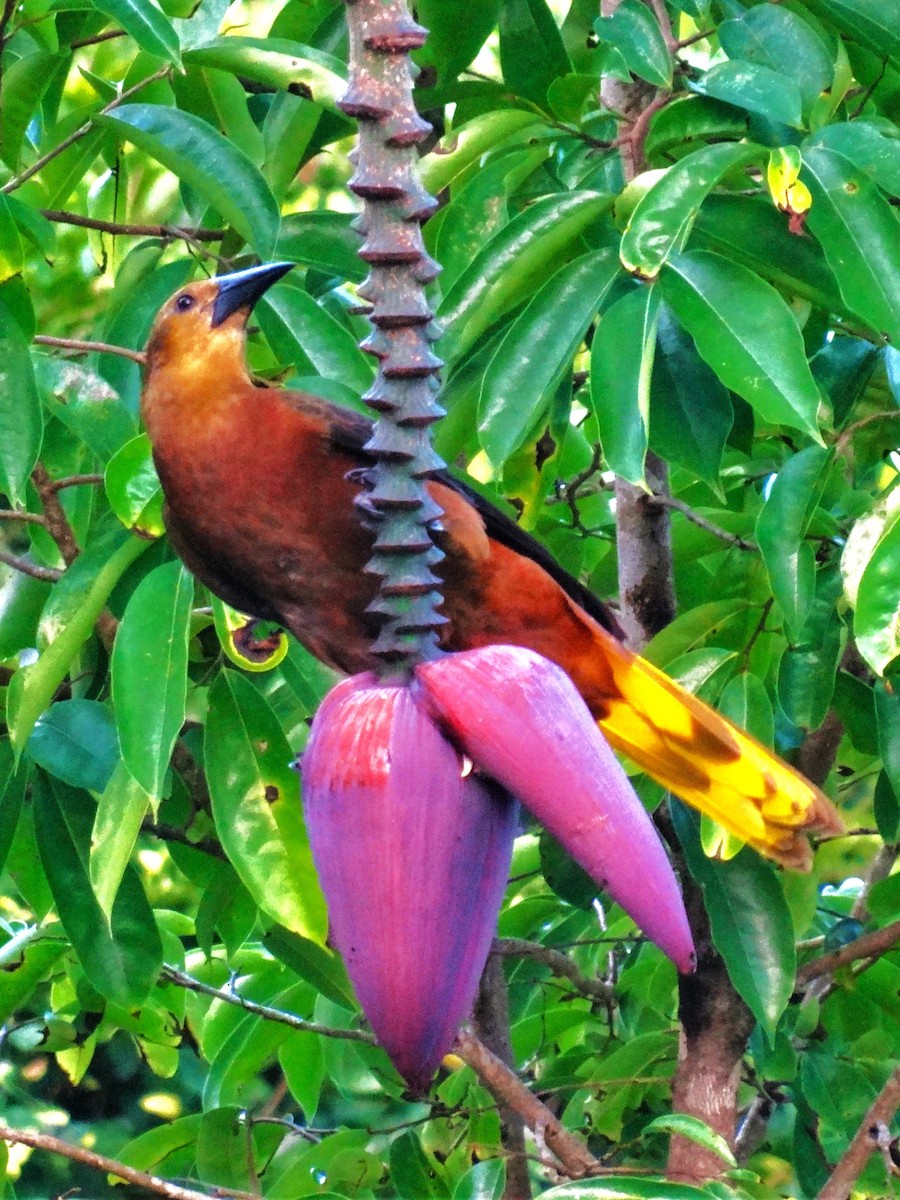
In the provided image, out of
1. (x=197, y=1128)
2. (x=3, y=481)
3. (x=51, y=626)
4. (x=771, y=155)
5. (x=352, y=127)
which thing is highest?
(x=771, y=155)

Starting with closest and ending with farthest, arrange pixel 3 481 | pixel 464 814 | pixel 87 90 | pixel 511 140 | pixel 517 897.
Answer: pixel 464 814
pixel 3 481
pixel 511 140
pixel 87 90
pixel 517 897

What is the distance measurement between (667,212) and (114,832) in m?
0.51

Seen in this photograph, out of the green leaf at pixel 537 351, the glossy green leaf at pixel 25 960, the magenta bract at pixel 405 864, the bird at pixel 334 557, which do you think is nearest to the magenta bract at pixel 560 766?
the magenta bract at pixel 405 864

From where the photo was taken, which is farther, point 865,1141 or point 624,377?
point 865,1141

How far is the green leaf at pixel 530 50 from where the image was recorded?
1234 mm

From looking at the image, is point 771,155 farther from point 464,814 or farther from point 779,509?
point 464,814

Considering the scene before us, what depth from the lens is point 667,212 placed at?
0.88m

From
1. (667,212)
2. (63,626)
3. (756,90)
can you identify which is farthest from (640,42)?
(63,626)

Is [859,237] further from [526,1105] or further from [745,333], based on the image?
[526,1105]

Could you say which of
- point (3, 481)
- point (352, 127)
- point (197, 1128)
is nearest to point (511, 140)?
point (352, 127)

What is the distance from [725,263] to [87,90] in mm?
871

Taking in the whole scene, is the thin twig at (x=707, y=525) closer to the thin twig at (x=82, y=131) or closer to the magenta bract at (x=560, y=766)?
the thin twig at (x=82, y=131)

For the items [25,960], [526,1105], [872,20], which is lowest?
[25,960]

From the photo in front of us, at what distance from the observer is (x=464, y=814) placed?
15.9 inches
